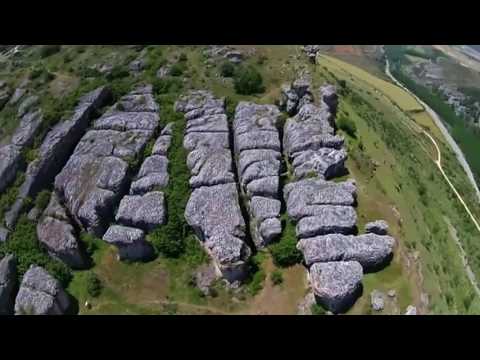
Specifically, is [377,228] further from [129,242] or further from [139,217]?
[129,242]

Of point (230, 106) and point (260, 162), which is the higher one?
point (230, 106)

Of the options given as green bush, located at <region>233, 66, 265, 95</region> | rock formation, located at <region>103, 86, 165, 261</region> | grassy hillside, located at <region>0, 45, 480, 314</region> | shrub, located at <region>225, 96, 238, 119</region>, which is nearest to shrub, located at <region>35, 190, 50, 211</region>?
grassy hillside, located at <region>0, 45, 480, 314</region>

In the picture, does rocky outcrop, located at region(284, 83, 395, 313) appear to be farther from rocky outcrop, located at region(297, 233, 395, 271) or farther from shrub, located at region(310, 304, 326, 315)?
shrub, located at region(310, 304, 326, 315)

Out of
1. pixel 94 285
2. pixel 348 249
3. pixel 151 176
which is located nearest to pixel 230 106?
pixel 151 176
